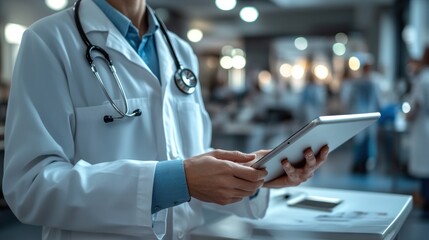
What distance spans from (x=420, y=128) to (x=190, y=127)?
3.73 m

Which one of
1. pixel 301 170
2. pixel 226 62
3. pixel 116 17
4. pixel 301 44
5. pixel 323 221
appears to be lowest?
pixel 323 221

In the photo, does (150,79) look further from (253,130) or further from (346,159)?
(346,159)

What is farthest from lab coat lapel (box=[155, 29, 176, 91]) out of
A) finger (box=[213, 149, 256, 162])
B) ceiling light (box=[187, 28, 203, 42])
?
→ ceiling light (box=[187, 28, 203, 42])

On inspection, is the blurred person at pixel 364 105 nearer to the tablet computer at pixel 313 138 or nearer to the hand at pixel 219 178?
the tablet computer at pixel 313 138

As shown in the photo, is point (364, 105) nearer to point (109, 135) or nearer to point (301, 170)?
point (301, 170)

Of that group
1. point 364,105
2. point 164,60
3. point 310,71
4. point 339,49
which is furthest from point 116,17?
point 339,49

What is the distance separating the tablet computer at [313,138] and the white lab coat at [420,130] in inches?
135

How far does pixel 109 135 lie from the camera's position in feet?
3.27

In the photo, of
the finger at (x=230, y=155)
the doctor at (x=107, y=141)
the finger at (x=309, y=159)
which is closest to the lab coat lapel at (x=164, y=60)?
the doctor at (x=107, y=141)

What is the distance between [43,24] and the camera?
998 millimetres

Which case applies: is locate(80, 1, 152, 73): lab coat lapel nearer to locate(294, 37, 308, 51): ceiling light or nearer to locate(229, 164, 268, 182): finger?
locate(229, 164, 268, 182): finger

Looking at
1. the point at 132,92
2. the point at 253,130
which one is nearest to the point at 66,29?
the point at 132,92

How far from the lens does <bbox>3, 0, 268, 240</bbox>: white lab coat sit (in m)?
0.88

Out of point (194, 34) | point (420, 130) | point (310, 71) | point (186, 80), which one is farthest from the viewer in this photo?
point (194, 34)
